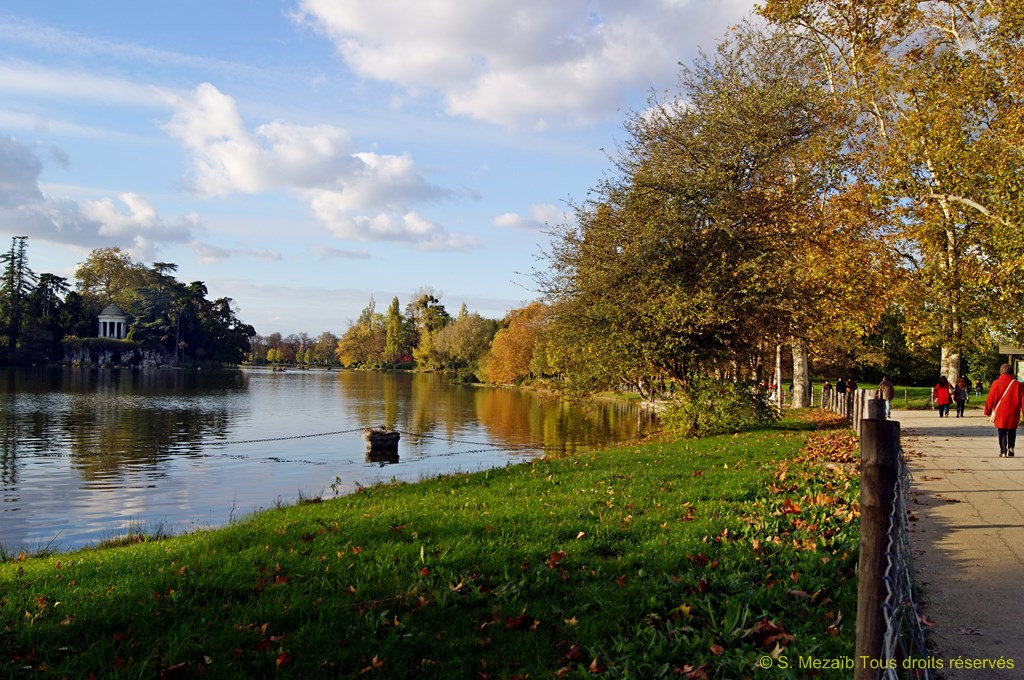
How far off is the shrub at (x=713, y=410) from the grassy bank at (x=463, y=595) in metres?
11.4

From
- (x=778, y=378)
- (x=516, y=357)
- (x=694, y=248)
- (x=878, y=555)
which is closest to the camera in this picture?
(x=878, y=555)

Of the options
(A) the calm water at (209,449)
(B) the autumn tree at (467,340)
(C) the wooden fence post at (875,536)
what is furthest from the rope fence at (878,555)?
(B) the autumn tree at (467,340)

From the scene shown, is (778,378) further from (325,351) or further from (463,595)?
(325,351)

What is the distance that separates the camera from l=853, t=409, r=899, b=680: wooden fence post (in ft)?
11.2

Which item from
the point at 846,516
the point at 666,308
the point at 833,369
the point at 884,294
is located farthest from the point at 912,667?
the point at 833,369

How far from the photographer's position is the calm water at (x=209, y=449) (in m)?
14.6

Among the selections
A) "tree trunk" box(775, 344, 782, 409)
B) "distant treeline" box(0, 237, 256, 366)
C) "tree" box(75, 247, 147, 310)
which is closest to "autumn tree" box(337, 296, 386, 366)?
"distant treeline" box(0, 237, 256, 366)

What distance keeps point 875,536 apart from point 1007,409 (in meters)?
13.2

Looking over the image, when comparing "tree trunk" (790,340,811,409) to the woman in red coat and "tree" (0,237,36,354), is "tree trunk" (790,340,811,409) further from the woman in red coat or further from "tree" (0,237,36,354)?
"tree" (0,237,36,354)

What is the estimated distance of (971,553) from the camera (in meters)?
7.05

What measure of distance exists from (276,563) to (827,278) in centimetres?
2274

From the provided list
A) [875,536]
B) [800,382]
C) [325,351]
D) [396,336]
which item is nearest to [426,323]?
[396,336]

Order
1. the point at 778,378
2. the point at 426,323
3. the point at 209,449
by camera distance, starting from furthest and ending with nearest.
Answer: the point at 426,323 → the point at 778,378 → the point at 209,449

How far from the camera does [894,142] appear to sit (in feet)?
78.7
